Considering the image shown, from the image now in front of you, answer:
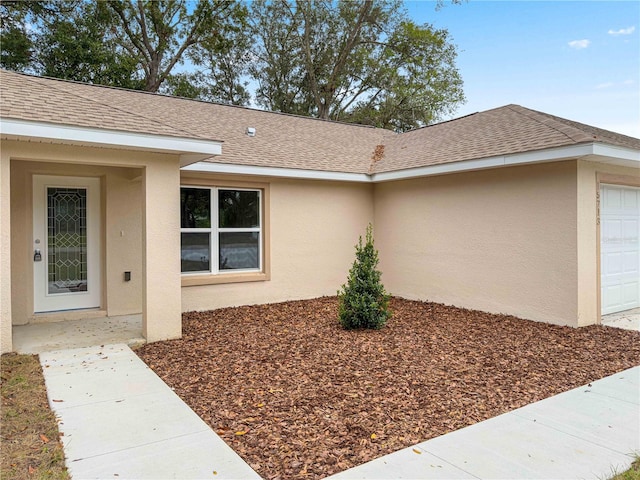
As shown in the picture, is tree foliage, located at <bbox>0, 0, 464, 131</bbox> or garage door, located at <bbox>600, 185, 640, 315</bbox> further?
tree foliage, located at <bbox>0, 0, 464, 131</bbox>

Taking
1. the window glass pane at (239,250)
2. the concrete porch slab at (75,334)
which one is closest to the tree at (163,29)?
the window glass pane at (239,250)

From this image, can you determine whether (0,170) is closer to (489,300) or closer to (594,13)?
(489,300)

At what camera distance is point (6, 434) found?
3582 mm

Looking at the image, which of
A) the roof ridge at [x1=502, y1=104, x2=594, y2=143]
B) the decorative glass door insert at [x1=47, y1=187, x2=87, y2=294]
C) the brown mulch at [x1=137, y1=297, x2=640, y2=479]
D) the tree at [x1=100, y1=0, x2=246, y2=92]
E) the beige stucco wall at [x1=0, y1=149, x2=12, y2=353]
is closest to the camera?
the brown mulch at [x1=137, y1=297, x2=640, y2=479]

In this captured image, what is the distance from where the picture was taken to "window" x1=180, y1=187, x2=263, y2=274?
8867 mm

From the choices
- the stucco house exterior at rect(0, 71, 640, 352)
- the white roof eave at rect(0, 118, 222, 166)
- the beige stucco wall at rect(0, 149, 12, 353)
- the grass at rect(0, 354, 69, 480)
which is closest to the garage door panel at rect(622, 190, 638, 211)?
the stucco house exterior at rect(0, 71, 640, 352)

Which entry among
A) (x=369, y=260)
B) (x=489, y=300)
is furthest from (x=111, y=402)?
(x=489, y=300)

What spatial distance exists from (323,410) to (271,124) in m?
9.13

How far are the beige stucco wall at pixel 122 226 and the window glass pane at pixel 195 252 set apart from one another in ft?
2.83

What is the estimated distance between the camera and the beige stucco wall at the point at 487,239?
7.59 meters

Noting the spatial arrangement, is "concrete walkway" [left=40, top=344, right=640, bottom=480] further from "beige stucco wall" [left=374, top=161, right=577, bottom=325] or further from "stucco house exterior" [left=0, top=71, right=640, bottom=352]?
"beige stucco wall" [left=374, top=161, right=577, bottom=325]

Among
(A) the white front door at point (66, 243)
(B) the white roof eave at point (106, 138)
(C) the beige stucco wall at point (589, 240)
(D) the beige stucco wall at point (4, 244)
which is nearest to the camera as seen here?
(B) the white roof eave at point (106, 138)

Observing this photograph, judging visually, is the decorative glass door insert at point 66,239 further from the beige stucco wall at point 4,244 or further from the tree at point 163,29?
the tree at point 163,29

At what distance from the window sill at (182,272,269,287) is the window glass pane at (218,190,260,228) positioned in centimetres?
108
